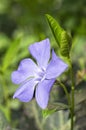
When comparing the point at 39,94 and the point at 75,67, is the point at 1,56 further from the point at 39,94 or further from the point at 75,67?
the point at 39,94

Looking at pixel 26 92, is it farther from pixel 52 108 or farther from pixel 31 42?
pixel 31 42

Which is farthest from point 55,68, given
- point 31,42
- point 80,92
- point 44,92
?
point 31,42

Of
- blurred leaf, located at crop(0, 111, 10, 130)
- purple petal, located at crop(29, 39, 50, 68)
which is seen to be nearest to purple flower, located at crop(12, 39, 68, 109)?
purple petal, located at crop(29, 39, 50, 68)

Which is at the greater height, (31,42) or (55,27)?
(55,27)

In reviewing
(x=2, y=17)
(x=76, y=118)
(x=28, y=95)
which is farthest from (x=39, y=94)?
(x=2, y=17)

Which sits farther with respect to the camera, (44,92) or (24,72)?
(24,72)

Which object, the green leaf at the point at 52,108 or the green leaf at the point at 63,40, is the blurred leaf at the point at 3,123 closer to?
the green leaf at the point at 52,108

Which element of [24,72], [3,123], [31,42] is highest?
[24,72]
